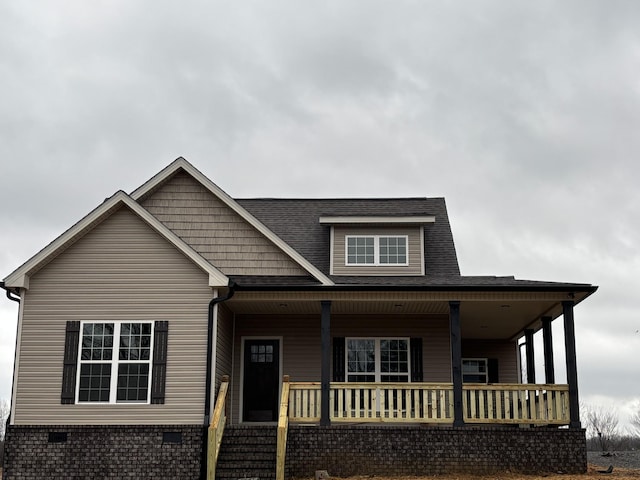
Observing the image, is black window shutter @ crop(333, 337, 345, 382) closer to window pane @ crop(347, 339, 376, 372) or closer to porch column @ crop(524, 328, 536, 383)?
window pane @ crop(347, 339, 376, 372)

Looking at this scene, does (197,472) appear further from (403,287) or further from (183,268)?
(403,287)

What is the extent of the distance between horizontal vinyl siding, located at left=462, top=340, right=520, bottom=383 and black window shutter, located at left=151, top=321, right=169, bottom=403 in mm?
9387

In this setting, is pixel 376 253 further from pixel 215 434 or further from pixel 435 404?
pixel 215 434

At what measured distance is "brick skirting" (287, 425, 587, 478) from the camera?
14.8 meters

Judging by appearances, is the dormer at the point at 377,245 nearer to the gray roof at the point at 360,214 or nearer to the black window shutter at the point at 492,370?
the gray roof at the point at 360,214

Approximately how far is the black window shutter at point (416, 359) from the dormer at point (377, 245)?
169 centimetres

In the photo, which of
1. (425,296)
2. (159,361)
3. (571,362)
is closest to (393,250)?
(425,296)

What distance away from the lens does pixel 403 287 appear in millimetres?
15703

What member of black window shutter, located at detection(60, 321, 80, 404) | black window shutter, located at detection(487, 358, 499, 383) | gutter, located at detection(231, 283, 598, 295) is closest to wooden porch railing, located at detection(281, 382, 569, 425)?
gutter, located at detection(231, 283, 598, 295)

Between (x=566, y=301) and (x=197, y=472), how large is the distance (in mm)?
8120

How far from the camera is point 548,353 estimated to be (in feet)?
57.3

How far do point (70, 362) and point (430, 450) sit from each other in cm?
722

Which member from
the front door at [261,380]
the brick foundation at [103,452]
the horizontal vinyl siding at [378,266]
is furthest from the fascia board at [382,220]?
the brick foundation at [103,452]

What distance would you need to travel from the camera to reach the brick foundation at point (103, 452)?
14.4m
